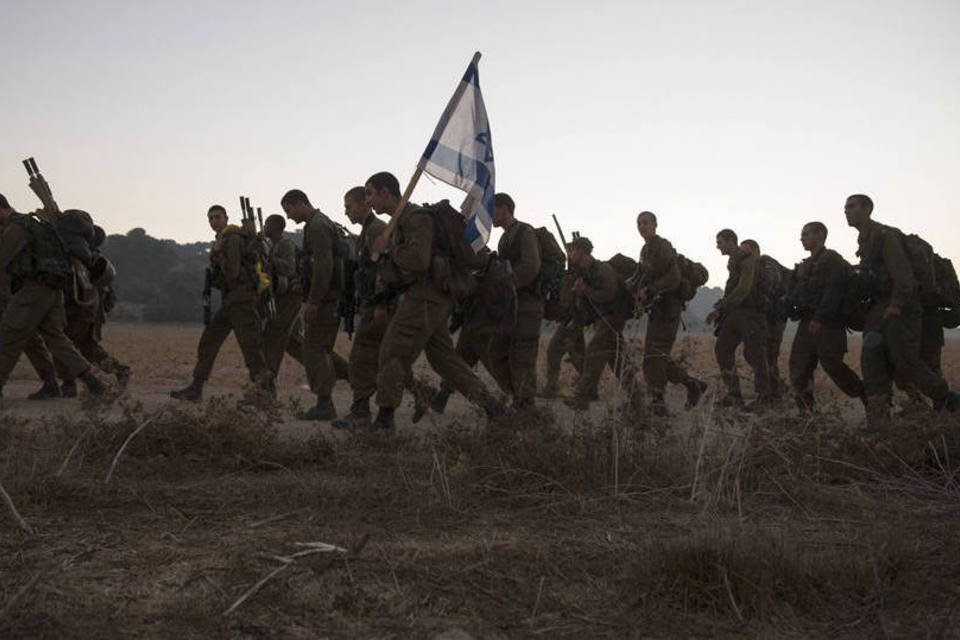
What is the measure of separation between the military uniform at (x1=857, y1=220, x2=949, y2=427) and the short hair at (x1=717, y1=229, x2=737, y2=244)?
3067 mm

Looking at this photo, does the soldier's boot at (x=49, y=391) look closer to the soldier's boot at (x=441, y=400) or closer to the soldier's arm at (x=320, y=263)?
the soldier's arm at (x=320, y=263)

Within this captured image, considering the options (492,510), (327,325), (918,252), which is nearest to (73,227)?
(327,325)

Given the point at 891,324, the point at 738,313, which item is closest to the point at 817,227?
the point at 891,324

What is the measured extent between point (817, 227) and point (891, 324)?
1.46 metres

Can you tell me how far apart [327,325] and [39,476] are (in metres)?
4.04

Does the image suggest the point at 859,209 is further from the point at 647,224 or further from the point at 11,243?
the point at 11,243

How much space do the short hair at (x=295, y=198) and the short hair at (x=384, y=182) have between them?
1.67 meters

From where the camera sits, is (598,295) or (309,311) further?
(598,295)

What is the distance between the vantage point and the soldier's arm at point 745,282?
32.5ft

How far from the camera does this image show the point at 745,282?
992cm

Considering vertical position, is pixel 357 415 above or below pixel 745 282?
below

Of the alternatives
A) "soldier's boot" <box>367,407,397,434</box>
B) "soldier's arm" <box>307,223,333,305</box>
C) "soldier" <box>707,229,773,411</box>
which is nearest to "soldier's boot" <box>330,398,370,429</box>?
"soldier's boot" <box>367,407,397,434</box>

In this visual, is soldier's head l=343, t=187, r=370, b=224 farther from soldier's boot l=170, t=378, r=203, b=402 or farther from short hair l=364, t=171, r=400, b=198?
soldier's boot l=170, t=378, r=203, b=402

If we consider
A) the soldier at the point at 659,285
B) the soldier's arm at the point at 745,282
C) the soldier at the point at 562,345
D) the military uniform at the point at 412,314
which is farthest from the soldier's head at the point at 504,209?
the soldier's arm at the point at 745,282
